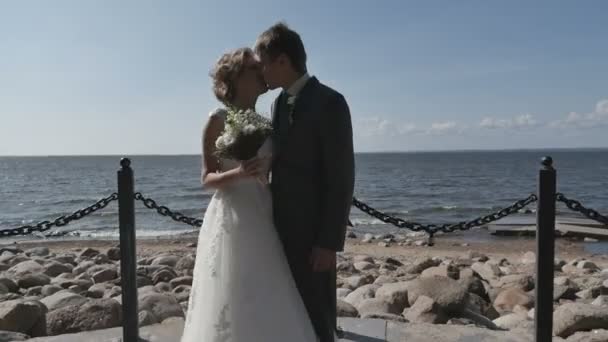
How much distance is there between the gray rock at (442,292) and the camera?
6.23m

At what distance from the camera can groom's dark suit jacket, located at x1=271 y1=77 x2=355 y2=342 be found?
9.59 feet

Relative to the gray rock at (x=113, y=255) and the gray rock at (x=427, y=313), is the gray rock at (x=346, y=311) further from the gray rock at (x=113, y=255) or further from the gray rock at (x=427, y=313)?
the gray rock at (x=113, y=255)

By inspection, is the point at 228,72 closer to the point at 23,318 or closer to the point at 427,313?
the point at 23,318

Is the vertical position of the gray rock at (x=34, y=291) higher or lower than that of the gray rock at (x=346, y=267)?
higher

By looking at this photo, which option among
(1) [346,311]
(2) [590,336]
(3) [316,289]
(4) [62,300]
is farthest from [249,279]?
(4) [62,300]

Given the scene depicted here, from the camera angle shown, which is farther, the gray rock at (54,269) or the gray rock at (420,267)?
the gray rock at (420,267)

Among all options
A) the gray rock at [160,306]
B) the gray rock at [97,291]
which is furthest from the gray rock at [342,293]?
the gray rock at [97,291]

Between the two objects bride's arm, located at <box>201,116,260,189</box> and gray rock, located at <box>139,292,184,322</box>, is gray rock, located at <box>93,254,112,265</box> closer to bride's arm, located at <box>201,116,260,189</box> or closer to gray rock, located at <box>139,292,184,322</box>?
gray rock, located at <box>139,292,184,322</box>

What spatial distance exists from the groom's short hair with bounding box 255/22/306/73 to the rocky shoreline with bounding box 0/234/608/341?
3.21 metres

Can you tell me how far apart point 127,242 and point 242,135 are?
1863mm

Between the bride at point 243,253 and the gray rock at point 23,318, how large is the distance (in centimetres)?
293

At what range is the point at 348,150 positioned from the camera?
2.95 metres

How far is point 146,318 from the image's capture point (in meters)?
5.25

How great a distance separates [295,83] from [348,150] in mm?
443
